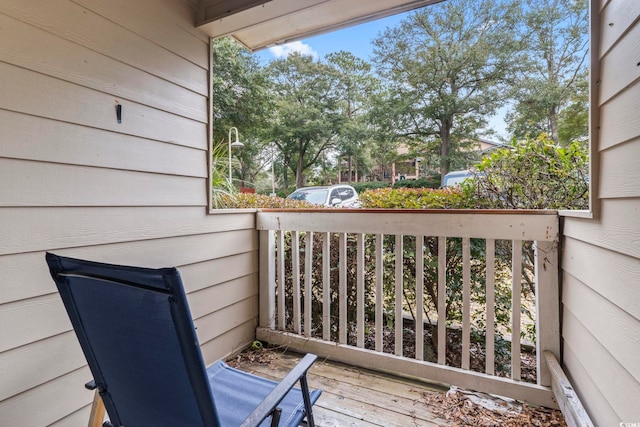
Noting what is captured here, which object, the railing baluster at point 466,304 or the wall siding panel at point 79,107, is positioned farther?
the railing baluster at point 466,304

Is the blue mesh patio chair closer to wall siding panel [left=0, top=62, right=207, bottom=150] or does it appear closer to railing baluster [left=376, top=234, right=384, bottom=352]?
wall siding panel [left=0, top=62, right=207, bottom=150]

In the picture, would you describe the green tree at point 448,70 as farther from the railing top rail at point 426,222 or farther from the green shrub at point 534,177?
the railing top rail at point 426,222

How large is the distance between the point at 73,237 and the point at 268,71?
31.6 feet

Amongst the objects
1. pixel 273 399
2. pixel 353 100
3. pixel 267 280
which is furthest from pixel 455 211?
pixel 353 100

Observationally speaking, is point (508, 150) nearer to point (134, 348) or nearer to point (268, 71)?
point (134, 348)

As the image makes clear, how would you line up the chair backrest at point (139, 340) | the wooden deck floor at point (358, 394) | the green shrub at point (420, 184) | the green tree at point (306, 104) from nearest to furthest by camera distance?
1. the chair backrest at point (139, 340)
2. the wooden deck floor at point (358, 394)
3. the green shrub at point (420, 184)
4. the green tree at point (306, 104)

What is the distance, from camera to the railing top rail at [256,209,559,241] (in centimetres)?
161

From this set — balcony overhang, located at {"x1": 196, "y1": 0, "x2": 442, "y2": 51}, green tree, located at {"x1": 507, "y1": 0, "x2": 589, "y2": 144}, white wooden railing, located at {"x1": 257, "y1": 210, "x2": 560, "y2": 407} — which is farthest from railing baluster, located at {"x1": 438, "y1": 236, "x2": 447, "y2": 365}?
green tree, located at {"x1": 507, "y1": 0, "x2": 589, "y2": 144}

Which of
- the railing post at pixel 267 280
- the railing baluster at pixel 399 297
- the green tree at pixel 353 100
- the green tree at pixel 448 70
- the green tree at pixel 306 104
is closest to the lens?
the railing baluster at pixel 399 297

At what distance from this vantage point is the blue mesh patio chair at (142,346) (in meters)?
0.76

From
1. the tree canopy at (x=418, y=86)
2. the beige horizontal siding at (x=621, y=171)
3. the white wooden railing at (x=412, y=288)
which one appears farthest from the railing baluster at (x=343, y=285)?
the tree canopy at (x=418, y=86)

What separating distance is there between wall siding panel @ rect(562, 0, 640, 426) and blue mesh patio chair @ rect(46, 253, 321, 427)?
1041 mm

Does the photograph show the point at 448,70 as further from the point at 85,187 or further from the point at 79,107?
the point at 85,187

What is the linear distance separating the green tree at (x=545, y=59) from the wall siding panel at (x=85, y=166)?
19.8ft
